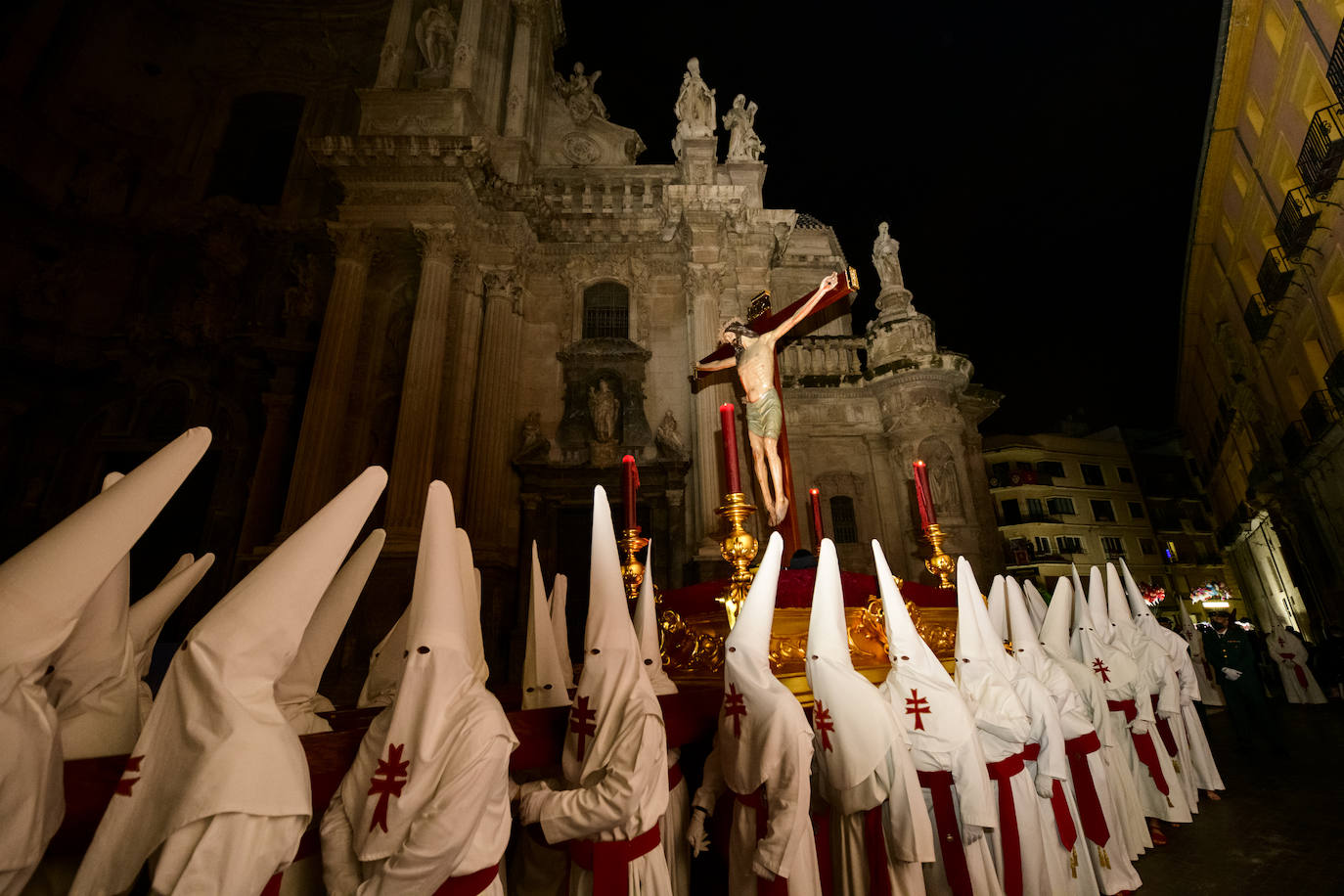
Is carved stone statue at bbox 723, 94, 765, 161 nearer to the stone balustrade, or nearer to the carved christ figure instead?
the stone balustrade

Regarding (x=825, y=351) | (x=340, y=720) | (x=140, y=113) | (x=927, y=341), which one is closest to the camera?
(x=340, y=720)

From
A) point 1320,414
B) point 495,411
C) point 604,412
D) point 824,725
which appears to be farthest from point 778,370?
A: point 1320,414

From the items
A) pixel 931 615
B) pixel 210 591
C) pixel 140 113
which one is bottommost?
pixel 931 615

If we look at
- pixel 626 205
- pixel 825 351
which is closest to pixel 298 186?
pixel 626 205

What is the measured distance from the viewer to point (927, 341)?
12883mm

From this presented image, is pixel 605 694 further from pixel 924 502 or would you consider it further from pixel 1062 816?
pixel 924 502

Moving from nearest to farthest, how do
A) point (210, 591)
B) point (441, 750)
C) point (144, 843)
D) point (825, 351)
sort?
point (144, 843)
point (441, 750)
point (210, 591)
point (825, 351)

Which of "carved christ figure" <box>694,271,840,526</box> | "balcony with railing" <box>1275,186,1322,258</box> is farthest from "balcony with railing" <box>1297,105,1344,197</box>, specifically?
"carved christ figure" <box>694,271,840,526</box>

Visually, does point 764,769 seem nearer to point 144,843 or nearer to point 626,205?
point 144,843

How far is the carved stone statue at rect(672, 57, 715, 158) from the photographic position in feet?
44.5

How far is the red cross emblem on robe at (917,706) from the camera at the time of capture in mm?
3155

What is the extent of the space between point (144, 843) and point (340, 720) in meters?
1.63

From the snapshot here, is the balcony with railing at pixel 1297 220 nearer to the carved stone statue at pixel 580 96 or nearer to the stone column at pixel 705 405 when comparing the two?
the stone column at pixel 705 405

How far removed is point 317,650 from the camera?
2389 millimetres
